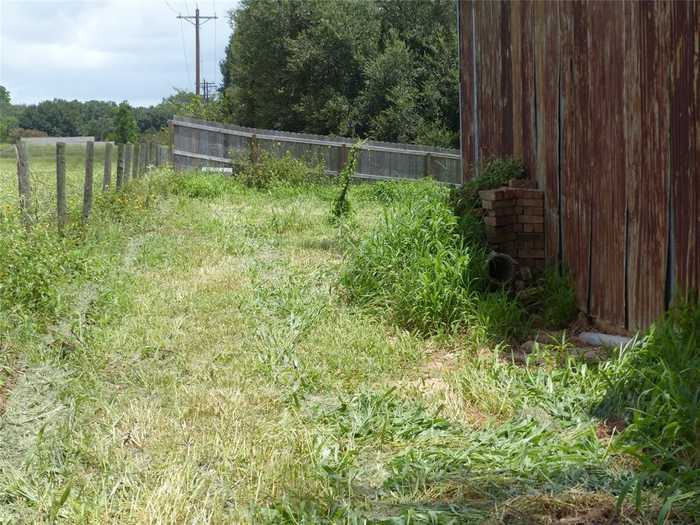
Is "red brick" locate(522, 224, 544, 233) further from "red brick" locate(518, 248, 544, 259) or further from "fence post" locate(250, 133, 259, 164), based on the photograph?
"fence post" locate(250, 133, 259, 164)

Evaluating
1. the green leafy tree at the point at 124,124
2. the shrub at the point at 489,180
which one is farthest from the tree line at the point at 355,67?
the green leafy tree at the point at 124,124

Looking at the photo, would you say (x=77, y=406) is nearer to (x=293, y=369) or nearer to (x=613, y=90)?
(x=293, y=369)

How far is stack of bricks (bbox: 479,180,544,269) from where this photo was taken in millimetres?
7242

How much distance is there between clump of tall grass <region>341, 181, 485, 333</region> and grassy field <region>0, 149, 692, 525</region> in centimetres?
21

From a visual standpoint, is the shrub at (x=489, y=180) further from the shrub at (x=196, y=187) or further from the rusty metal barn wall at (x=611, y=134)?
the shrub at (x=196, y=187)

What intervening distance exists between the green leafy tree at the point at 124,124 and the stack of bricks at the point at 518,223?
5671 cm

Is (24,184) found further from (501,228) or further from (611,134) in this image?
(611,134)

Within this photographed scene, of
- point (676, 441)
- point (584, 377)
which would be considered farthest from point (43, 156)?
point (676, 441)

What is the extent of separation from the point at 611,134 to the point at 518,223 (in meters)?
1.56

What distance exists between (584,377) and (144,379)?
2.56 m

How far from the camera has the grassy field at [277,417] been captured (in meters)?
3.38

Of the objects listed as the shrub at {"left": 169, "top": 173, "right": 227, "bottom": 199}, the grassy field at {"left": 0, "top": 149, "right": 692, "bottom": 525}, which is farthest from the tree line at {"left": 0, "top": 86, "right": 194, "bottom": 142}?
the grassy field at {"left": 0, "top": 149, "right": 692, "bottom": 525}

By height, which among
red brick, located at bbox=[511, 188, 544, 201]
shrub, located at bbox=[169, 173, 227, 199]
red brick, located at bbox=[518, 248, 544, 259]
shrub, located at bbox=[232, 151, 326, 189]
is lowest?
red brick, located at bbox=[518, 248, 544, 259]

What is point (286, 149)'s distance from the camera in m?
20.5
